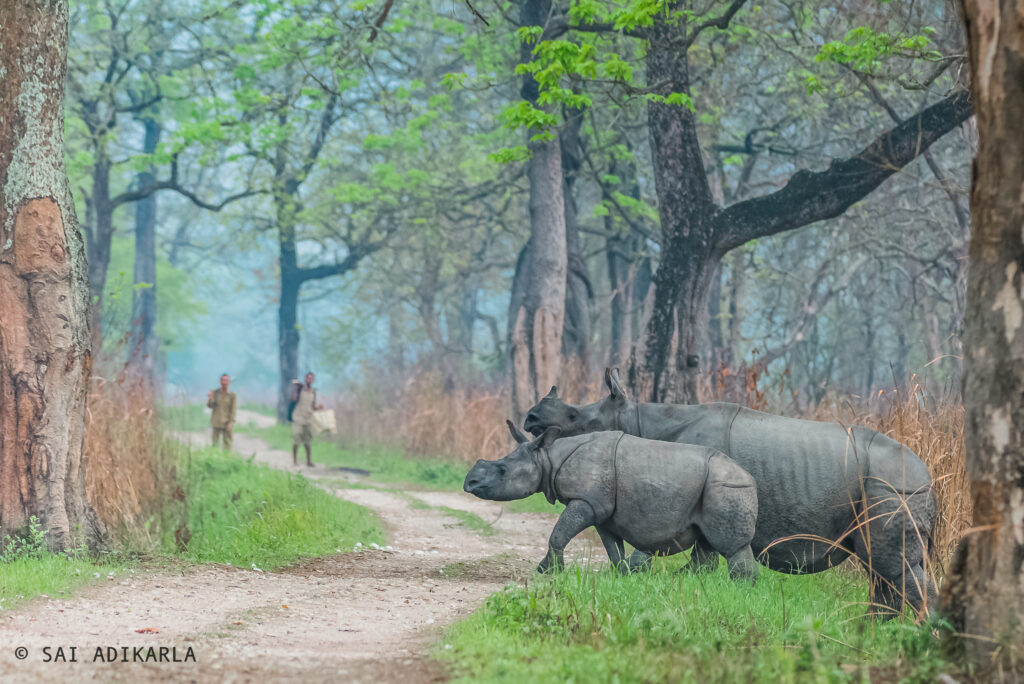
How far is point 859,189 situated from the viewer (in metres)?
10.7

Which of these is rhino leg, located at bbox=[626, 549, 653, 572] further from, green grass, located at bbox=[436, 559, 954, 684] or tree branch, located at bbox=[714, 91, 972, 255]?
tree branch, located at bbox=[714, 91, 972, 255]

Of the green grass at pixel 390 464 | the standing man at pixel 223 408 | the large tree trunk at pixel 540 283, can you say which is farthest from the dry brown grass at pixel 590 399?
the standing man at pixel 223 408

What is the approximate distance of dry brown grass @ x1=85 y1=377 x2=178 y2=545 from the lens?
8.88m

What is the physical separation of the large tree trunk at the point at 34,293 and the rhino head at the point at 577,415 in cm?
381

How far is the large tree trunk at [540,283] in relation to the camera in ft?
50.2

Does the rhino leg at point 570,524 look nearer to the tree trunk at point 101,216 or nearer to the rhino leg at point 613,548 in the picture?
the rhino leg at point 613,548

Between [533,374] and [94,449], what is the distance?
764cm

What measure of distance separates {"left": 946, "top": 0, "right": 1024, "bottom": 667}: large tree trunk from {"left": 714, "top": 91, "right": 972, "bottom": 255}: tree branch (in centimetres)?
623

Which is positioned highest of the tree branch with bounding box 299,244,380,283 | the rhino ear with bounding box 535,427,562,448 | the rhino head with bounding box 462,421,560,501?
the tree branch with bounding box 299,244,380,283

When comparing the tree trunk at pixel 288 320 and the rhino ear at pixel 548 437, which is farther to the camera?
the tree trunk at pixel 288 320

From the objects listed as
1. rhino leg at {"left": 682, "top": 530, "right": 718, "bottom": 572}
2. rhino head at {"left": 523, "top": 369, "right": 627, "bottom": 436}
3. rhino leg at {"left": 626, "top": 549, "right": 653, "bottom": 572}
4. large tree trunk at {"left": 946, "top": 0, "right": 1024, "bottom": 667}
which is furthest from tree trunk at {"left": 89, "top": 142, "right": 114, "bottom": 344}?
large tree trunk at {"left": 946, "top": 0, "right": 1024, "bottom": 667}

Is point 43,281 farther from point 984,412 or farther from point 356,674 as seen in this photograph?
point 984,412

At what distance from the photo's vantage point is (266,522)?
9.73m

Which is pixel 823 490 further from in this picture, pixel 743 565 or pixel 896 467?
pixel 743 565
